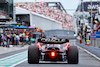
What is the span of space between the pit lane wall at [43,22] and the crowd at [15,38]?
1832 centimetres

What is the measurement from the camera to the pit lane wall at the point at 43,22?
5962 centimetres

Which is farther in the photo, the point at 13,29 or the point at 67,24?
the point at 67,24

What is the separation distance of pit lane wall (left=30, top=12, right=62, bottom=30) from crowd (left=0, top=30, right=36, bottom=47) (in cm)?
1832

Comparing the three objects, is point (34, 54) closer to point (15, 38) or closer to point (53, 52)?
point (53, 52)

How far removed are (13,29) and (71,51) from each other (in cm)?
2400

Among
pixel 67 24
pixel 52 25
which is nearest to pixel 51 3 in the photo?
pixel 67 24

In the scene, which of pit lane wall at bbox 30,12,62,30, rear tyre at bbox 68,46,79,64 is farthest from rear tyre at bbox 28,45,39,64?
pit lane wall at bbox 30,12,62,30

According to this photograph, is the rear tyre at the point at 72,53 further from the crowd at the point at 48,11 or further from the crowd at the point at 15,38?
the crowd at the point at 48,11

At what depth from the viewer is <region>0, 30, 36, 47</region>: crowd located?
31734 mm

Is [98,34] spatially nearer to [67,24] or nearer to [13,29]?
[13,29]

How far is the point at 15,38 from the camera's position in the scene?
34.9 metres

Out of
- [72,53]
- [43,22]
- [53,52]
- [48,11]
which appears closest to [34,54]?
[53,52]

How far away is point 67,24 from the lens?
87.4 metres

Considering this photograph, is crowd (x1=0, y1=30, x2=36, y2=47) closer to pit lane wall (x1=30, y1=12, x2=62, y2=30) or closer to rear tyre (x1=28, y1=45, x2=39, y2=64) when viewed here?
pit lane wall (x1=30, y1=12, x2=62, y2=30)
